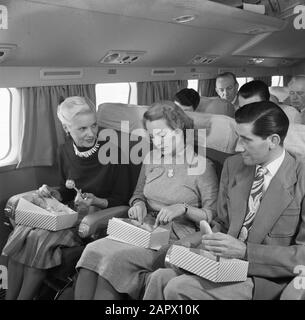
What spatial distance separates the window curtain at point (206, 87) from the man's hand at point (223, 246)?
3886 mm

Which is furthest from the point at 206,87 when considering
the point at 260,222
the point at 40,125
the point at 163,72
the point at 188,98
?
the point at 260,222

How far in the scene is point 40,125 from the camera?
3.43 m

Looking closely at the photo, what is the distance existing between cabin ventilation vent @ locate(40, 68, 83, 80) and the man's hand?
2.05 metres

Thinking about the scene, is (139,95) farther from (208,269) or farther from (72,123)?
(208,269)

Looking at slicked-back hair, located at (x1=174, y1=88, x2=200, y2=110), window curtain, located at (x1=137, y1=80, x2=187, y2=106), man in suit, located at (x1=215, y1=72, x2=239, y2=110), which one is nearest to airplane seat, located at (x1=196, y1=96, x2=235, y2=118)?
slicked-back hair, located at (x1=174, y1=88, x2=200, y2=110)

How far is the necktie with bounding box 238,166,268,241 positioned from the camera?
6.47 feet

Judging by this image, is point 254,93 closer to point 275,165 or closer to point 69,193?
point 275,165

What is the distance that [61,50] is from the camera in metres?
3.09

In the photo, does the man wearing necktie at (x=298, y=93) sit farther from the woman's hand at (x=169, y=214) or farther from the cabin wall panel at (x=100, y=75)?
the woman's hand at (x=169, y=214)

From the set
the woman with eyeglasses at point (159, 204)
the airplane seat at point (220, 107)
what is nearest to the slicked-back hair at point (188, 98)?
the airplane seat at point (220, 107)

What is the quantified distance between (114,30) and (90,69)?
608 millimetres

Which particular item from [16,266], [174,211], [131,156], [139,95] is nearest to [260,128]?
[174,211]

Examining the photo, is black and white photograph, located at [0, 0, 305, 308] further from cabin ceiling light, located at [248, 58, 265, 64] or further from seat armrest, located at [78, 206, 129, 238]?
cabin ceiling light, located at [248, 58, 265, 64]

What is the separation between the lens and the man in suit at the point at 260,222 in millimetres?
1791
